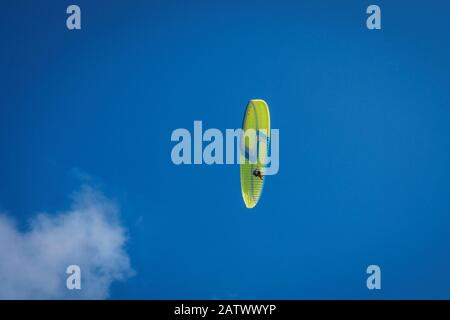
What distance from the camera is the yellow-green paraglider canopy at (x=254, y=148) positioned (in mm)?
7988

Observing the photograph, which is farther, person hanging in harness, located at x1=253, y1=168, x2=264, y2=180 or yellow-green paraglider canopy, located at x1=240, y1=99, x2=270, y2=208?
person hanging in harness, located at x1=253, y1=168, x2=264, y2=180

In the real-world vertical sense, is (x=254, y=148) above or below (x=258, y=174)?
above

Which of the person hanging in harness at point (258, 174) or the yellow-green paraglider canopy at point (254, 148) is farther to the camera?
the person hanging in harness at point (258, 174)

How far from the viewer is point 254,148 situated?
27.7 ft

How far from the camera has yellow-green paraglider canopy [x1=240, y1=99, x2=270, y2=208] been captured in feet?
26.2
